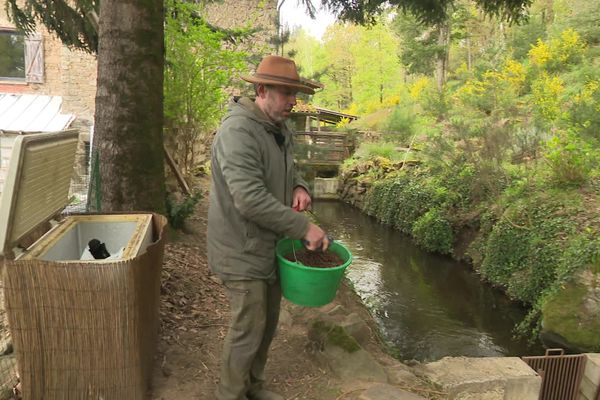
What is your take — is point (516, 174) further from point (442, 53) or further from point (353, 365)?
point (442, 53)

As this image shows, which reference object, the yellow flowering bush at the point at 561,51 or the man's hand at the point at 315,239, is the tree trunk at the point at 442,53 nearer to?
the yellow flowering bush at the point at 561,51

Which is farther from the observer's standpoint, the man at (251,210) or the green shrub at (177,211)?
the green shrub at (177,211)

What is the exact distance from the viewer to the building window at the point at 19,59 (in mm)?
11562

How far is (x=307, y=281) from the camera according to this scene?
2.38 metres

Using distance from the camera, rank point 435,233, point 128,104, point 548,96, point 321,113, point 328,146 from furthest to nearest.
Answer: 1. point 321,113
2. point 328,146
3. point 548,96
4. point 435,233
5. point 128,104

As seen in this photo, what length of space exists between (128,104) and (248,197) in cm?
221

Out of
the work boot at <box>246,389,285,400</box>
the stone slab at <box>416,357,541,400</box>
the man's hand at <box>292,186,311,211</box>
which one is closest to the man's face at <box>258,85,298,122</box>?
the man's hand at <box>292,186,311,211</box>

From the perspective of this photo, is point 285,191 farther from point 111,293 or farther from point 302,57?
point 302,57

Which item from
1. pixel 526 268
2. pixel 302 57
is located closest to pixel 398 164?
pixel 526 268

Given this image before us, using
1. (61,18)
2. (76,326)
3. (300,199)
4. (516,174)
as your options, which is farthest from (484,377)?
(516,174)

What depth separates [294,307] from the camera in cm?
439

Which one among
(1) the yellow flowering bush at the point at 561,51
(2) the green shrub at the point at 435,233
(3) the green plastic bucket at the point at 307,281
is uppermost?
(1) the yellow flowering bush at the point at 561,51

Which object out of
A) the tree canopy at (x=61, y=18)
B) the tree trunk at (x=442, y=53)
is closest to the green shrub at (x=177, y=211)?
the tree canopy at (x=61, y=18)

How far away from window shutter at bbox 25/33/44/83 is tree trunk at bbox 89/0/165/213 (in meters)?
9.53
